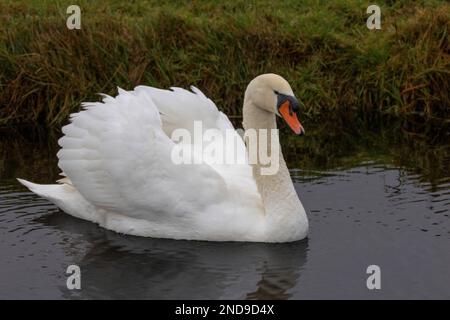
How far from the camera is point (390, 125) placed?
1410 centimetres

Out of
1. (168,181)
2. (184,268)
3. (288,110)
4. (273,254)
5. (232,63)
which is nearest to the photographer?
(184,268)

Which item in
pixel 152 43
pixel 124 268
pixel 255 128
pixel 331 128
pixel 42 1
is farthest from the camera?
pixel 42 1

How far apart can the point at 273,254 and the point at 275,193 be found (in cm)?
60

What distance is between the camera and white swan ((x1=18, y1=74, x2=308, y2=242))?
9.82 metres

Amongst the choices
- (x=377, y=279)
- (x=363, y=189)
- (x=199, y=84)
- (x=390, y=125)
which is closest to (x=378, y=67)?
(x=390, y=125)

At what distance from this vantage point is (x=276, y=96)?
981 cm

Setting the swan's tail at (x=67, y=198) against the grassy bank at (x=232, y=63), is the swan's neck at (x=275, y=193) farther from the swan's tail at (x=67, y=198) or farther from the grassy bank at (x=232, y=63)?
the grassy bank at (x=232, y=63)

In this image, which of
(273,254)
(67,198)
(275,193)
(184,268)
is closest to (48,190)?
(67,198)

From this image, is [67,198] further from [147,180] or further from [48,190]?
[147,180]

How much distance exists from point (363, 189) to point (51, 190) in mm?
3135

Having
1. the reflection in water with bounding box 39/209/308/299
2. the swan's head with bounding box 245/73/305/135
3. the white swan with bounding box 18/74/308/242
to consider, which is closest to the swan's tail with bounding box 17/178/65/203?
the white swan with bounding box 18/74/308/242

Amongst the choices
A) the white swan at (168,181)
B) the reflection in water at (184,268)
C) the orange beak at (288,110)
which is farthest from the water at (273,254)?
the orange beak at (288,110)

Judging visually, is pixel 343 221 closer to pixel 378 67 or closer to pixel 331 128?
pixel 331 128

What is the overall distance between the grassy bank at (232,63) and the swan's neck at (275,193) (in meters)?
4.19
